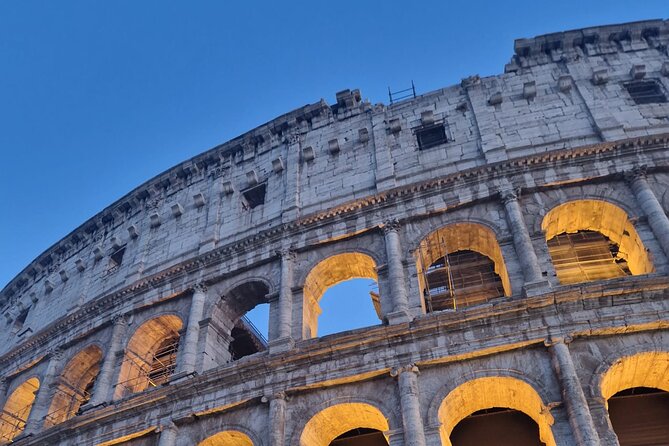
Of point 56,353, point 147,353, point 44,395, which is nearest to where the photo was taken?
point 147,353

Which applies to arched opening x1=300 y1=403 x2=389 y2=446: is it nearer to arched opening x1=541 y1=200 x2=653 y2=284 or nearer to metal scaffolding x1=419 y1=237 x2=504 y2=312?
metal scaffolding x1=419 y1=237 x2=504 y2=312

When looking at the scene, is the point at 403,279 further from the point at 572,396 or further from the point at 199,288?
the point at 199,288

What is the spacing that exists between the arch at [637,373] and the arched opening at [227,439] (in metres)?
7.52

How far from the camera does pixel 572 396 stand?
1103 cm

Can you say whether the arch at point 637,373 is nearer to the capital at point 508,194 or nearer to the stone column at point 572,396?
the stone column at point 572,396

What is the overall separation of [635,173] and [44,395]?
57.7 ft

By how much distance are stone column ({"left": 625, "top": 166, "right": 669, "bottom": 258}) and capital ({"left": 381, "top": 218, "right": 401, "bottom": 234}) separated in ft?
18.8

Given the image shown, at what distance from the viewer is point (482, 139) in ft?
57.4

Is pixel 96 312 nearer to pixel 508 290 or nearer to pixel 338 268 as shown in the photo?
pixel 338 268

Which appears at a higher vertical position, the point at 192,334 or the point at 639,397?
the point at 192,334

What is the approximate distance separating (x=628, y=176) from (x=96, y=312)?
1575cm

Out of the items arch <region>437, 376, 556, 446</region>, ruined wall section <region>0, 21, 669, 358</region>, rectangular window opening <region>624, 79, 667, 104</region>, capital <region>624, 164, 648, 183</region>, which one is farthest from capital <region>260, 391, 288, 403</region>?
rectangular window opening <region>624, 79, 667, 104</region>

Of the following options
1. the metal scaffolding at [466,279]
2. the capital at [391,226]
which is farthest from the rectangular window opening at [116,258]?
the metal scaffolding at [466,279]

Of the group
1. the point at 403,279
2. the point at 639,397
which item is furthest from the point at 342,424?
the point at 639,397
